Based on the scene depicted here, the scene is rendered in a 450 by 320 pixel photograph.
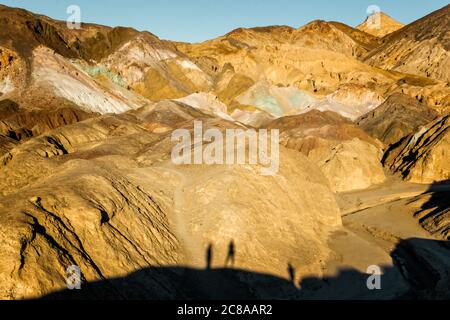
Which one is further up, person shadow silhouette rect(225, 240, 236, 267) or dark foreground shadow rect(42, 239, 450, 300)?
person shadow silhouette rect(225, 240, 236, 267)

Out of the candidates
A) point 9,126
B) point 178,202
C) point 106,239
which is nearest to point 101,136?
point 9,126

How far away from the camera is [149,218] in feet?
82.4

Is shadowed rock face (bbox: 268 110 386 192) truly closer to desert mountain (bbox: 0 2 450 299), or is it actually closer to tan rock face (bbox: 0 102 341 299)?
desert mountain (bbox: 0 2 450 299)

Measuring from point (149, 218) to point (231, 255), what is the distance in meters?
4.46

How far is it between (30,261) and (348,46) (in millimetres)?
172008

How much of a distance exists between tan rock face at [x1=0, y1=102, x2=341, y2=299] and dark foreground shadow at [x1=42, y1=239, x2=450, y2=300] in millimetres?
364

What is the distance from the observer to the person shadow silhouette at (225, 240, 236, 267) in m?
24.4

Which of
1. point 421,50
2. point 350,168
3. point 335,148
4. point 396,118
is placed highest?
point 421,50

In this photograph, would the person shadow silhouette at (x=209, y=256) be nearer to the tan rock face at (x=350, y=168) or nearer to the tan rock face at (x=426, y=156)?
the tan rock face at (x=350, y=168)

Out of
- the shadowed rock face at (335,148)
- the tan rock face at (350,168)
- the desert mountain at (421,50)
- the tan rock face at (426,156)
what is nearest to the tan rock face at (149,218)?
the tan rock face at (350,168)

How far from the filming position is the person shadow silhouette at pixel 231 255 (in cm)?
2441

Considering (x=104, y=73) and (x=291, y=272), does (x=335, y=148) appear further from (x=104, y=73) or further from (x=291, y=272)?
(x=104, y=73)

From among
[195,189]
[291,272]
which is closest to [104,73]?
[195,189]

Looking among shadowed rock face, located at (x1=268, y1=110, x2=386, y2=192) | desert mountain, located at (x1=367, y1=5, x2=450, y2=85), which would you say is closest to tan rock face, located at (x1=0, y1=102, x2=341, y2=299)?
shadowed rock face, located at (x1=268, y1=110, x2=386, y2=192)
